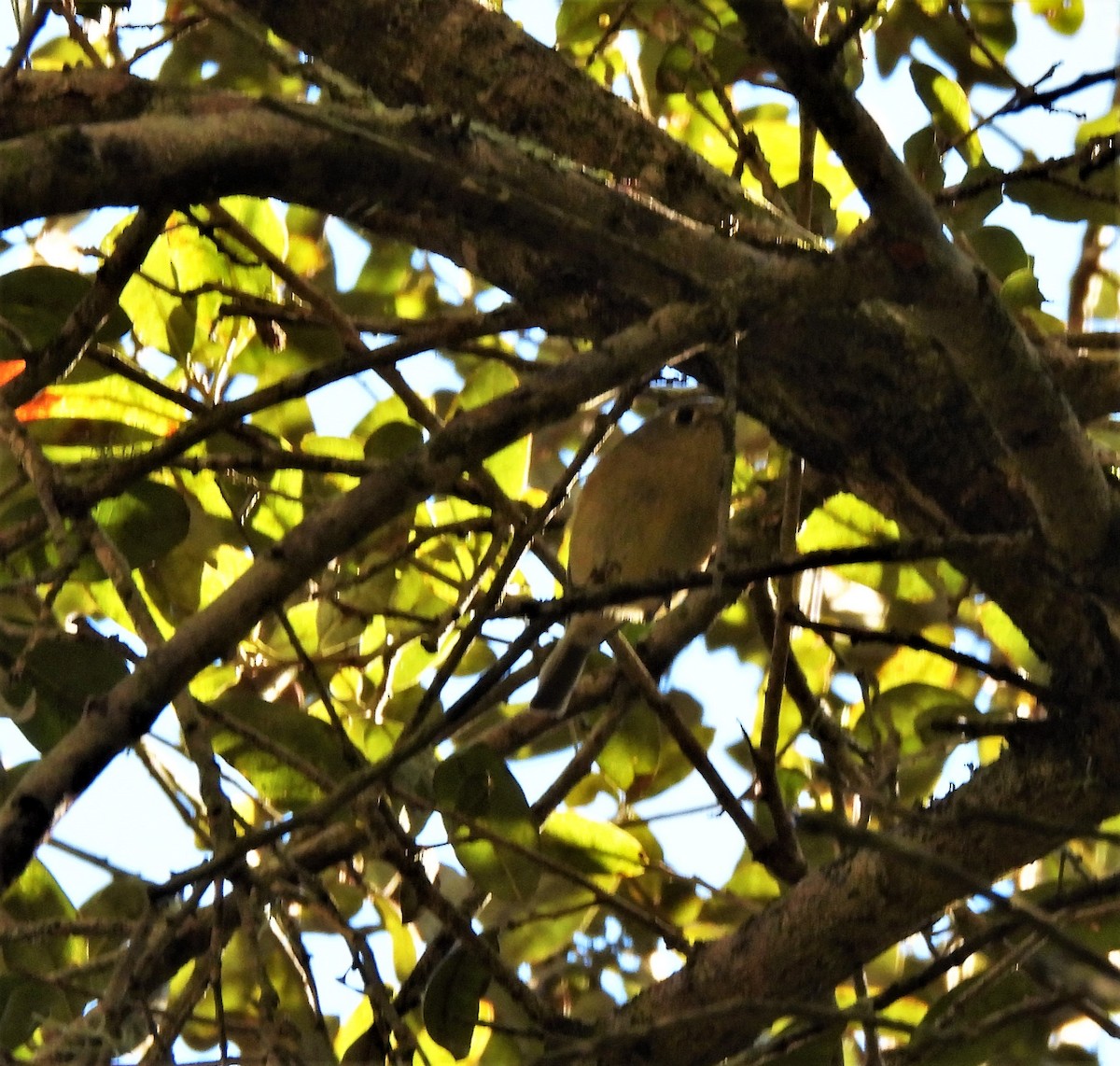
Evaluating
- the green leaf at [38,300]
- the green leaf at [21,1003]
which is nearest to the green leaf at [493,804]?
the green leaf at [21,1003]

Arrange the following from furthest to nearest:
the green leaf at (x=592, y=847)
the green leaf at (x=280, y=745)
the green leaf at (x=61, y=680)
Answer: the green leaf at (x=592, y=847), the green leaf at (x=280, y=745), the green leaf at (x=61, y=680)

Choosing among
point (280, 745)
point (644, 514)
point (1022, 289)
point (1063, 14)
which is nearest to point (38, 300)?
point (280, 745)

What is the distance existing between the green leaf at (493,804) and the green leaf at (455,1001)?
11 cm

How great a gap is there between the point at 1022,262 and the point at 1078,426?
0.83m

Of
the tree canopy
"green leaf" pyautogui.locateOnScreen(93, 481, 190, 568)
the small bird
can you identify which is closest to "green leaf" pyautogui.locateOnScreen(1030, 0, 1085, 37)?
the tree canopy

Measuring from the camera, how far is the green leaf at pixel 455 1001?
1.62m

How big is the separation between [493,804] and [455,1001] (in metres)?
0.25

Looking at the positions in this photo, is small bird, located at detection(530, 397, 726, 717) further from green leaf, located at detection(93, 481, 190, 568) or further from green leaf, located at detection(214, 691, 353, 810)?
green leaf, located at detection(93, 481, 190, 568)

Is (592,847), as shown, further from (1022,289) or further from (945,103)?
(945,103)

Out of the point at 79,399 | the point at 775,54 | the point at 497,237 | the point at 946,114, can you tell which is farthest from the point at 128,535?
the point at 946,114

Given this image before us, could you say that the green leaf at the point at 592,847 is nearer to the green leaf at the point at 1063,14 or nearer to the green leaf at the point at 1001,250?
the green leaf at the point at 1001,250

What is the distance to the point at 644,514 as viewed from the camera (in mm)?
2254

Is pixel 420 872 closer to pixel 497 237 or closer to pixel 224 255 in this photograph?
pixel 497 237

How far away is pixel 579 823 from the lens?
2012mm
